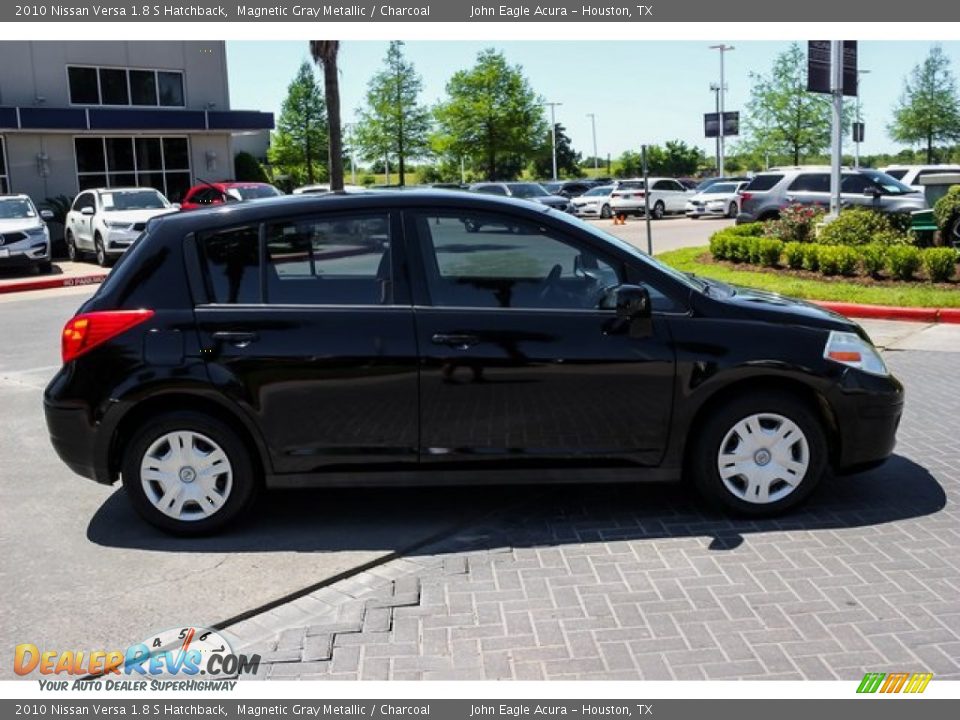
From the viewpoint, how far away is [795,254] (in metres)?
14.3

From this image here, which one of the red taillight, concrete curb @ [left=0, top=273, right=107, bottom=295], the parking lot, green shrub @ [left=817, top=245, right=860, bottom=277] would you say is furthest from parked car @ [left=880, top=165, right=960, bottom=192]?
the red taillight

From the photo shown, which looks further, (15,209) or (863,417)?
(15,209)

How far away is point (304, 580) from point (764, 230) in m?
14.0

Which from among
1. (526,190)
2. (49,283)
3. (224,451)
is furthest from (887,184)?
(224,451)

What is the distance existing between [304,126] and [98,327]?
59.2 metres

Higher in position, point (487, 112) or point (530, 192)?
point (487, 112)

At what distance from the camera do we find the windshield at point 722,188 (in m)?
36.5

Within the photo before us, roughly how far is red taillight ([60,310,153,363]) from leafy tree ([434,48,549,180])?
177 feet

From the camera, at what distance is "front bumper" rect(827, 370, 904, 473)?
5055 mm

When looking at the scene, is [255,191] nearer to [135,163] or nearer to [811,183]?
[135,163]

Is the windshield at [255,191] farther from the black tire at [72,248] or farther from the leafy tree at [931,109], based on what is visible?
the leafy tree at [931,109]

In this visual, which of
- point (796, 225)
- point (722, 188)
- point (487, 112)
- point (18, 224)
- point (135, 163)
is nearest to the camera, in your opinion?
point (796, 225)

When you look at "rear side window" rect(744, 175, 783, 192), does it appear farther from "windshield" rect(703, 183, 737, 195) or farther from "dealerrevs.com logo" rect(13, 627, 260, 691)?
"dealerrevs.com logo" rect(13, 627, 260, 691)

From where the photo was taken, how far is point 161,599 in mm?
4402
